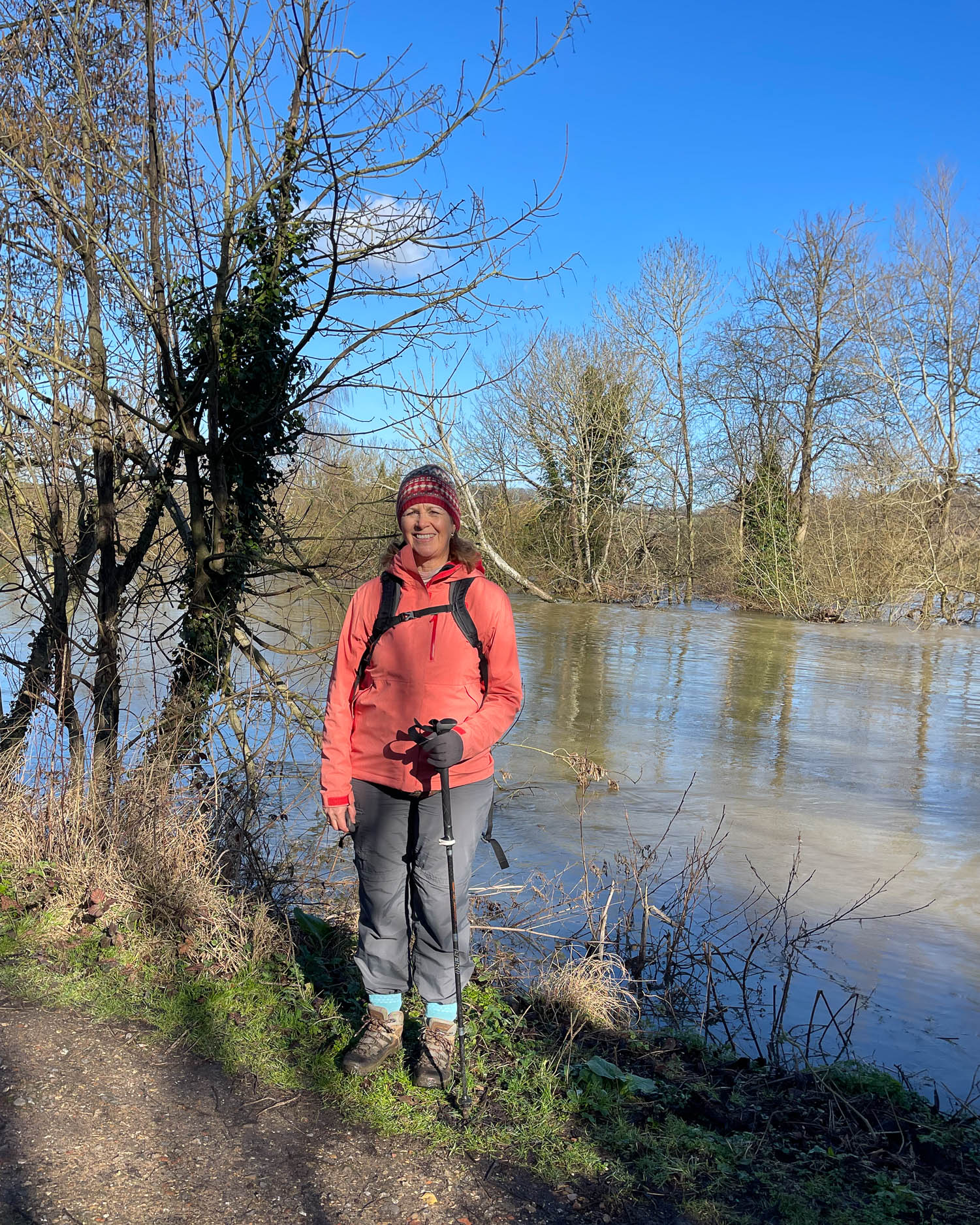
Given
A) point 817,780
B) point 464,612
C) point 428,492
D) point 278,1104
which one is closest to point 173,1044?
point 278,1104

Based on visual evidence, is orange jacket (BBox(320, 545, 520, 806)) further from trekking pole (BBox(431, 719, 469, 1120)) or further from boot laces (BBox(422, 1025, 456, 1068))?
boot laces (BBox(422, 1025, 456, 1068))

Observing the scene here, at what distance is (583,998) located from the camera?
443cm

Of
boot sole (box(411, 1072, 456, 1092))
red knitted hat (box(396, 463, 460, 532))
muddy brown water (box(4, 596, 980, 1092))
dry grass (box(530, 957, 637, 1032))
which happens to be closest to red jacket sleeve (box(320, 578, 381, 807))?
red knitted hat (box(396, 463, 460, 532))

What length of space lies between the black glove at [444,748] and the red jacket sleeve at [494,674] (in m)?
0.10

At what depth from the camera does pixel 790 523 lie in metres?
32.7

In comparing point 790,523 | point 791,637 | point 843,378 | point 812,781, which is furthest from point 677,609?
point 812,781

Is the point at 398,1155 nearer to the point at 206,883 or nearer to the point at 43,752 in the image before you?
the point at 206,883

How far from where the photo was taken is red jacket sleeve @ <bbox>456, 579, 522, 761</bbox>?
139 inches

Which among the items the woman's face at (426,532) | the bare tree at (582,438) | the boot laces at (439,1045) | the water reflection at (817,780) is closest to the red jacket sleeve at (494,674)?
the woman's face at (426,532)

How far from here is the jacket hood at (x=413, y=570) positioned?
3614 mm

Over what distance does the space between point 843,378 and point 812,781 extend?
2507 cm

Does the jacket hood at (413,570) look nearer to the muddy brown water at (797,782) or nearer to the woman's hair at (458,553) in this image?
the woman's hair at (458,553)

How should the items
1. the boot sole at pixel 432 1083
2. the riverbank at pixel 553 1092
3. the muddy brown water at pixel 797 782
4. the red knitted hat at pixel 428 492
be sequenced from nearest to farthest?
the riverbank at pixel 553 1092
the boot sole at pixel 432 1083
the red knitted hat at pixel 428 492
the muddy brown water at pixel 797 782

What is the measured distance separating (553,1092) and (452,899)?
883mm
